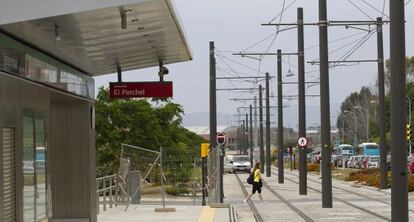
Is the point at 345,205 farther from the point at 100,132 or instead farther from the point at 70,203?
the point at 100,132

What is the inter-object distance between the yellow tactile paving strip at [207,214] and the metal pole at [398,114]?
7063 millimetres

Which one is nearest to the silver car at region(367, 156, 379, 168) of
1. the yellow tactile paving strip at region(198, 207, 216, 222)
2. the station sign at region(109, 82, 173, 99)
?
the yellow tactile paving strip at region(198, 207, 216, 222)

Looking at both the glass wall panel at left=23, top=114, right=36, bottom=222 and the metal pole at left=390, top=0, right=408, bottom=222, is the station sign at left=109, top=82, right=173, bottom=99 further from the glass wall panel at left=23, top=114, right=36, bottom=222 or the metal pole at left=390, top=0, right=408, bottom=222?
the metal pole at left=390, top=0, right=408, bottom=222

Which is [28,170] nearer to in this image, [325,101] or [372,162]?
[325,101]

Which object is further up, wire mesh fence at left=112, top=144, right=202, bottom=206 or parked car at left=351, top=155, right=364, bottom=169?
wire mesh fence at left=112, top=144, right=202, bottom=206

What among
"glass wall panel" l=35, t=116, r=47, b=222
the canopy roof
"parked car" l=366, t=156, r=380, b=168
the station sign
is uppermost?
the canopy roof

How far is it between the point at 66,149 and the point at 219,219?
4.84 metres

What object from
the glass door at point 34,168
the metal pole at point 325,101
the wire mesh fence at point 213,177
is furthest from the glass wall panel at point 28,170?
the metal pole at point 325,101

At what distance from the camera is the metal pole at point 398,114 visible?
13.2m

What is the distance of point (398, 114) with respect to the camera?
1327 cm

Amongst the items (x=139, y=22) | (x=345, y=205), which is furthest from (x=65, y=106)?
(x=345, y=205)

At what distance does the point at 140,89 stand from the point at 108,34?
5.33 m

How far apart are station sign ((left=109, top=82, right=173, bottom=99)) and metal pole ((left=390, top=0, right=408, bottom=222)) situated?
19.3 ft

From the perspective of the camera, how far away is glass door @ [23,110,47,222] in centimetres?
1220
